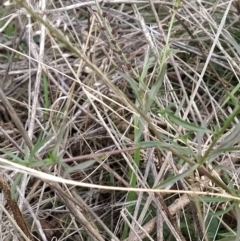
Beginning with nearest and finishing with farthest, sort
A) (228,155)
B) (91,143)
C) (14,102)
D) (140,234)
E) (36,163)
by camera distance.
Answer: (36,163), (140,234), (228,155), (91,143), (14,102)

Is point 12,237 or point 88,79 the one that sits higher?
point 88,79

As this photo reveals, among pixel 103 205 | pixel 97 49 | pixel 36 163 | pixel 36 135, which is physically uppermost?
pixel 36 163

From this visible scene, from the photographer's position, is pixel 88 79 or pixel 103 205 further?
pixel 88 79

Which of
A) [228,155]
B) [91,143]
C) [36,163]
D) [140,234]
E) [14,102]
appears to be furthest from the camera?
[14,102]

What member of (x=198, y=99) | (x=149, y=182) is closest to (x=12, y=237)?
(x=149, y=182)

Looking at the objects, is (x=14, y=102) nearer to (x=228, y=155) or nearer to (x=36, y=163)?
(x=228, y=155)

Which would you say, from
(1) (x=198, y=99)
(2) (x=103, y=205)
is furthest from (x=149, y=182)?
(1) (x=198, y=99)
